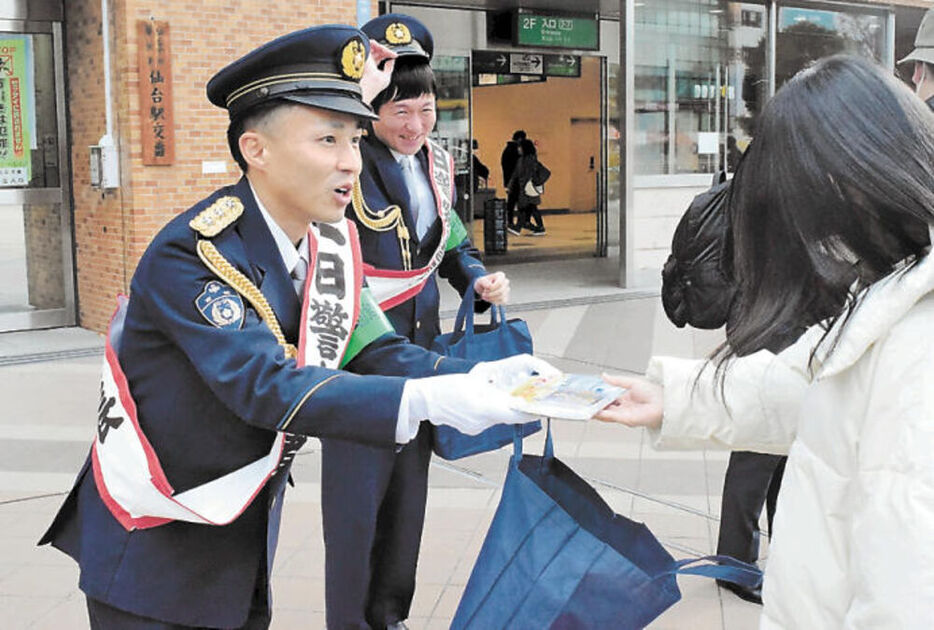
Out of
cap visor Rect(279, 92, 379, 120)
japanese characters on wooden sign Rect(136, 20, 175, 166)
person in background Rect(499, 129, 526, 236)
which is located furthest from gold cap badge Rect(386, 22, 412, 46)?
person in background Rect(499, 129, 526, 236)

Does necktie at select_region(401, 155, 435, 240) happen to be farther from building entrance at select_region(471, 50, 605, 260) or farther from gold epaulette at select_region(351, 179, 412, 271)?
building entrance at select_region(471, 50, 605, 260)

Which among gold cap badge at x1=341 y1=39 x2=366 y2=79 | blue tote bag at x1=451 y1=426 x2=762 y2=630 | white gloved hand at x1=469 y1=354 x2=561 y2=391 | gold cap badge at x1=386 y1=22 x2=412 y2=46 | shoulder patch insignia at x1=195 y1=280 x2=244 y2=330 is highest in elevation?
gold cap badge at x1=386 y1=22 x2=412 y2=46

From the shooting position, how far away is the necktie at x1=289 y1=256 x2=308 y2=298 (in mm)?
2424

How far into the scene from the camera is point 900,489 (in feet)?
4.86

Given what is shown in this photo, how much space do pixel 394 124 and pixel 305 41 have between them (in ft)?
4.69

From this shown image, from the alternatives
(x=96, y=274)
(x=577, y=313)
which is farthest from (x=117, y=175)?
(x=577, y=313)

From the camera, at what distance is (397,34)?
3648 mm

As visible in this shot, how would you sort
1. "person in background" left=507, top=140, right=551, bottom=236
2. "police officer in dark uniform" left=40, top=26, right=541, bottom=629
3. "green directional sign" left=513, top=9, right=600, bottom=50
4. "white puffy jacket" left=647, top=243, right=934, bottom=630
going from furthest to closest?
"person in background" left=507, top=140, right=551, bottom=236, "green directional sign" left=513, top=9, right=600, bottom=50, "police officer in dark uniform" left=40, top=26, right=541, bottom=629, "white puffy jacket" left=647, top=243, right=934, bottom=630

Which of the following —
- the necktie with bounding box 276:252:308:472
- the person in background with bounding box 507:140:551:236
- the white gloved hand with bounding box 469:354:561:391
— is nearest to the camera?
the white gloved hand with bounding box 469:354:561:391

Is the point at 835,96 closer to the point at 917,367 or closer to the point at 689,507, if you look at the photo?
the point at 917,367

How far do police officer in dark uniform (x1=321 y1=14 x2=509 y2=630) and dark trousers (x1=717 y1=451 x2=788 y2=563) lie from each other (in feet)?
3.83

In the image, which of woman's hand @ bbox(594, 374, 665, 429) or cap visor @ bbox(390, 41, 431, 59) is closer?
woman's hand @ bbox(594, 374, 665, 429)

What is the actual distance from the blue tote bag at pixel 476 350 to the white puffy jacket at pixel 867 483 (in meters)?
2.08

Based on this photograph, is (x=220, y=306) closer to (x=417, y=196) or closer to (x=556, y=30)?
(x=417, y=196)
